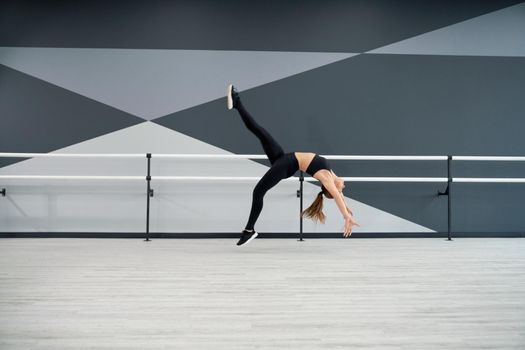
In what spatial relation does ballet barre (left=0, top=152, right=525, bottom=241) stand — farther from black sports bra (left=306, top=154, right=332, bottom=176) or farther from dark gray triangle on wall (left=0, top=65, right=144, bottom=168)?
black sports bra (left=306, top=154, right=332, bottom=176)

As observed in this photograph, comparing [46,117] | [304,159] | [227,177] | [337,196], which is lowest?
[337,196]

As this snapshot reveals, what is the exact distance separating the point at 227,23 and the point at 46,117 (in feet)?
6.16

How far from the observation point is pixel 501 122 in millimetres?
4309

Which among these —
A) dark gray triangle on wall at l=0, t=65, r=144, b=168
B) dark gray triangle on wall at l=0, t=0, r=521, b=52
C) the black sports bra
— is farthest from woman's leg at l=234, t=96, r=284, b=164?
dark gray triangle on wall at l=0, t=65, r=144, b=168

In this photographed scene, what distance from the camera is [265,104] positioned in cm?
419

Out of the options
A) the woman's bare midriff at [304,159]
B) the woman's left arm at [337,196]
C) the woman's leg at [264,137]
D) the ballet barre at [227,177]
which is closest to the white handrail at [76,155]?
the ballet barre at [227,177]

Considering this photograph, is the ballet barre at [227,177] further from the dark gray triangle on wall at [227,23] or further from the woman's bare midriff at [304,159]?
the dark gray triangle on wall at [227,23]

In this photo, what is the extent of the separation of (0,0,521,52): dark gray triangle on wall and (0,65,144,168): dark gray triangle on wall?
44 centimetres

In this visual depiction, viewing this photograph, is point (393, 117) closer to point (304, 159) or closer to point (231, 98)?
point (304, 159)

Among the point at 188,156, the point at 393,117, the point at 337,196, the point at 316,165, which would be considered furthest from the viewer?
the point at 393,117

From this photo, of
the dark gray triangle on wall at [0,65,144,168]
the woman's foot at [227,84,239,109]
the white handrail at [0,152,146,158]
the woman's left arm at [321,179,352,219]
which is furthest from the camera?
the dark gray triangle on wall at [0,65,144,168]

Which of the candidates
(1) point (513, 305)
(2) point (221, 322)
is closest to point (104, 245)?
(2) point (221, 322)

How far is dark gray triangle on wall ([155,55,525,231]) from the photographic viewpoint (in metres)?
4.17

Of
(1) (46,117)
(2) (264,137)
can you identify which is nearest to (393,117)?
(2) (264,137)
